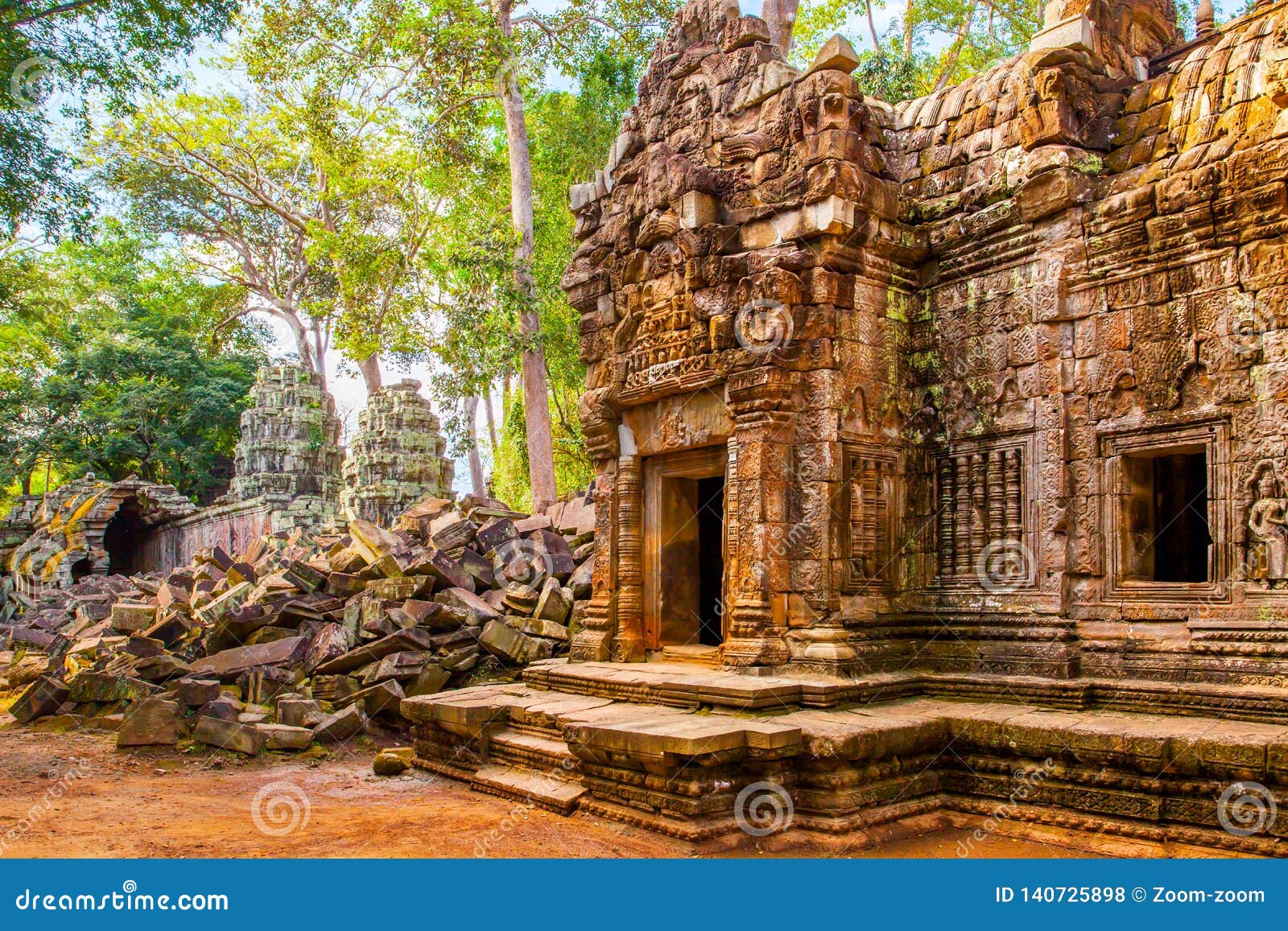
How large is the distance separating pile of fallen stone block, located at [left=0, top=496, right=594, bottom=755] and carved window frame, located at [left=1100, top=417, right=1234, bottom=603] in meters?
4.91

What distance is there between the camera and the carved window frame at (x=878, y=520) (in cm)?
738

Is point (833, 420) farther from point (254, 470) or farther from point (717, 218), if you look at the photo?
point (254, 470)

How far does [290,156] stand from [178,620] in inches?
821

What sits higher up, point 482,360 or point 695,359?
point 482,360

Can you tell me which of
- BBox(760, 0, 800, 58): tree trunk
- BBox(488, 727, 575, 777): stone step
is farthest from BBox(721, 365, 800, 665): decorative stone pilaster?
BBox(760, 0, 800, 58): tree trunk

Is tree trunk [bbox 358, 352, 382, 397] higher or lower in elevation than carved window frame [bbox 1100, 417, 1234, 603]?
higher

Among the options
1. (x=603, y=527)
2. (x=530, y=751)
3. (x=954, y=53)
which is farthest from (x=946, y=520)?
(x=954, y=53)

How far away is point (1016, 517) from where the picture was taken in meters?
7.04

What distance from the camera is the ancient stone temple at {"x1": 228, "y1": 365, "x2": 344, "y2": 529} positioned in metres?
25.5

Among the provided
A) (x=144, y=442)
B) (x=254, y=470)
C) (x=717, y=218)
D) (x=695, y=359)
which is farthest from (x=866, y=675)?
(x=144, y=442)

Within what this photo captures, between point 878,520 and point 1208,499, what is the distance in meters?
2.21

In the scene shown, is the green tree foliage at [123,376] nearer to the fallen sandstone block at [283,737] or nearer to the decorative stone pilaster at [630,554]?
the fallen sandstone block at [283,737]

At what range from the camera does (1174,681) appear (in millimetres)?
6039

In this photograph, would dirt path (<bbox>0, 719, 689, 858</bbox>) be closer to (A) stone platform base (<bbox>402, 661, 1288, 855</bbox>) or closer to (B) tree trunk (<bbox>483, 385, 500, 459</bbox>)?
(A) stone platform base (<bbox>402, 661, 1288, 855</bbox>)
